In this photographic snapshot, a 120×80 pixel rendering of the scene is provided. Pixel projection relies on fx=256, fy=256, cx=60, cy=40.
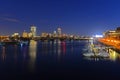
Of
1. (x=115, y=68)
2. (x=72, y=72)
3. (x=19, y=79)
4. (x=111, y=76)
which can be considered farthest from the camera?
(x=115, y=68)

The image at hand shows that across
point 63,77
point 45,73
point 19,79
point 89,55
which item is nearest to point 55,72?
point 45,73

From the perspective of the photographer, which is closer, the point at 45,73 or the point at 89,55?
the point at 45,73

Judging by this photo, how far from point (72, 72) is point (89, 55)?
749 inches

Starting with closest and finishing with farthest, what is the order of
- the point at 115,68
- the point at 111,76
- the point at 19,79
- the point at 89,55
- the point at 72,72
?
the point at 19,79 → the point at 111,76 → the point at 72,72 → the point at 115,68 → the point at 89,55

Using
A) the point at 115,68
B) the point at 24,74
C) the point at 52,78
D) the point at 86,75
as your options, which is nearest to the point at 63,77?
the point at 52,78

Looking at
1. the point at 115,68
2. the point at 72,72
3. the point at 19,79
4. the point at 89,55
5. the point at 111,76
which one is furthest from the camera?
the point at 89,55

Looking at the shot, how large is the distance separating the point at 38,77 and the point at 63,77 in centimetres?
279

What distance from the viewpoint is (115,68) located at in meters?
35.1

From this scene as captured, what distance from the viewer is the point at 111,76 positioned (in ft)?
96.2

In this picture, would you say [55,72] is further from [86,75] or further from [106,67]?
[106,67]

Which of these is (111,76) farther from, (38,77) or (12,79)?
(12,79)

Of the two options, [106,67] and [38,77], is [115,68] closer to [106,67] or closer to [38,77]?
[106,67]

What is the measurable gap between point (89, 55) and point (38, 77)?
907 inches

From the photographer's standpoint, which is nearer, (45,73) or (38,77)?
(38,77)
